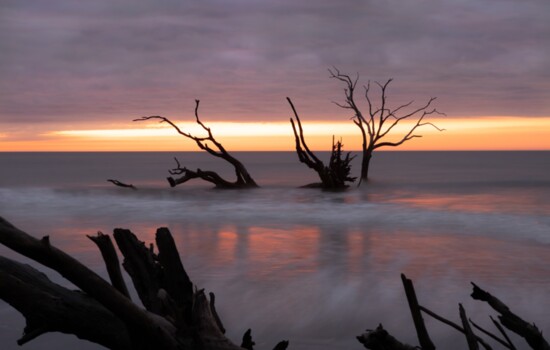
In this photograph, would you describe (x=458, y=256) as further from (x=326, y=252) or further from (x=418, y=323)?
(x=418, y=323)

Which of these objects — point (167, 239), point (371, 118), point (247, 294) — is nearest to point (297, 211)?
point (371, 118)

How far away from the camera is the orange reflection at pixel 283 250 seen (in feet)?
31.3

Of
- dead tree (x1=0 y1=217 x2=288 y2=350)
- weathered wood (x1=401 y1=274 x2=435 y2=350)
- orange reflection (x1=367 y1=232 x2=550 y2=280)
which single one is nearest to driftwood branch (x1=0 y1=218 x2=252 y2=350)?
dead tree (x1=0 y1=217 x2=288 y2=350)

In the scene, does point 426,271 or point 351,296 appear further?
point 426,271

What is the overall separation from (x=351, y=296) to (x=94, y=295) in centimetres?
547

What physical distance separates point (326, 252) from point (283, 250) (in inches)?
29.8

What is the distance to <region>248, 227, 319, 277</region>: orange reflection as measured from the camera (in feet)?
31.3

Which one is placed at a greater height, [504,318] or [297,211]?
[504,318]

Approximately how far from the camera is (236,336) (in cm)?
605

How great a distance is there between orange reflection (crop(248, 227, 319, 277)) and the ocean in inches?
0.9

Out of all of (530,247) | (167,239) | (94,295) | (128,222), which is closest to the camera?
(94,295)

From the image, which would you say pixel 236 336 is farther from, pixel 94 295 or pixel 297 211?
pixel 297 211

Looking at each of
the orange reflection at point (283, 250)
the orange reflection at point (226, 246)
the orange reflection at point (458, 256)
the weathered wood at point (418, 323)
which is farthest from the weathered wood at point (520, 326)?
the orange reflection at point (226, 246)

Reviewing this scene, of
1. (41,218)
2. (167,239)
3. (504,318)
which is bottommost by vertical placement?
(41,218)
